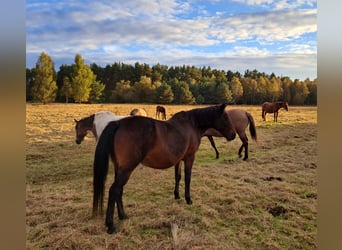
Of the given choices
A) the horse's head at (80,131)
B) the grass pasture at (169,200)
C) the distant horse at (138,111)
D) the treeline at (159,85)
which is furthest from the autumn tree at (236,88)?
the horse's head at (80,131)

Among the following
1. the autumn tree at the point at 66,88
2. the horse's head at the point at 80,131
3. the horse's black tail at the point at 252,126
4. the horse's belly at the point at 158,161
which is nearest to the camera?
the horse's belly at the point at 158,161

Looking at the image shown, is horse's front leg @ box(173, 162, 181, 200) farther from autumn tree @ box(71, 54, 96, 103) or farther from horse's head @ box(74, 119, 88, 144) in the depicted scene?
horse's head @ box(74, 119, 88, 144)

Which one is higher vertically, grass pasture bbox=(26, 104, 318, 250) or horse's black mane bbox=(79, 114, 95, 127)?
horse's black mane bbox=(79, 114, 95, 127)

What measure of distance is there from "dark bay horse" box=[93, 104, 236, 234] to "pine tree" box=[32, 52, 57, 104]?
0.87 metres

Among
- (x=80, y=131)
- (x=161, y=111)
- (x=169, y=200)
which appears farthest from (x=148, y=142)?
(x=80, y=131)

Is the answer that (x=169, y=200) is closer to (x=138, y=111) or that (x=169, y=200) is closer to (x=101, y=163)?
(x=101, y=163)

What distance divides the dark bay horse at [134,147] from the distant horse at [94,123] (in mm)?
1140

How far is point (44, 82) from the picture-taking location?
2447 mm

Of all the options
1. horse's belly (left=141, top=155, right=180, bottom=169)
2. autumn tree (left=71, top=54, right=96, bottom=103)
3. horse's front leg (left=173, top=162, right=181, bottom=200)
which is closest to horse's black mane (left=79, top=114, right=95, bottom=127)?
autumn tree (left=71, top=54, right=96, bottom=103)

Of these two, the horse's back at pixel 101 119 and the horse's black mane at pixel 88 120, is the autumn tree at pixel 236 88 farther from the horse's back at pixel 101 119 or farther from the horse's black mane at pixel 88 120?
the horse's black mane at pixel 88 120

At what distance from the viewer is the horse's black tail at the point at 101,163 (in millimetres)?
2029

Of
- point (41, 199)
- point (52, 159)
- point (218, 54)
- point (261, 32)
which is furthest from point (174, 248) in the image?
point (52, 159)

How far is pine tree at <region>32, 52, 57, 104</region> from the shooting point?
93.1 inches
